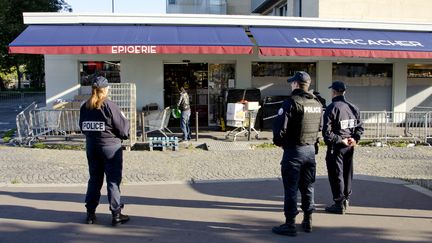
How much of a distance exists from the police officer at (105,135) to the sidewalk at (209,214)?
0.49 m

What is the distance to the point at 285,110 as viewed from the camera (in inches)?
193

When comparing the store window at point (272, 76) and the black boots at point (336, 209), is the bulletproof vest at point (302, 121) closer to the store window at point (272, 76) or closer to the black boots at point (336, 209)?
the black boots at point (336, 209)

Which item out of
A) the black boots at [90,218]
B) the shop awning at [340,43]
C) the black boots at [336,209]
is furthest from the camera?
the shop awning at [340,43]

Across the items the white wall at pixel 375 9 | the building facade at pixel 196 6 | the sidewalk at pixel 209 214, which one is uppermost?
the building facade at pixel 196 6

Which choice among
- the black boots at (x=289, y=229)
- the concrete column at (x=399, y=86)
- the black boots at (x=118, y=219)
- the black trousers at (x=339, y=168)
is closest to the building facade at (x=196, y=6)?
the concrete column at (x=399, y=86)

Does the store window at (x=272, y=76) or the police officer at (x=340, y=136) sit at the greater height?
the store window at (x=272, y=76)

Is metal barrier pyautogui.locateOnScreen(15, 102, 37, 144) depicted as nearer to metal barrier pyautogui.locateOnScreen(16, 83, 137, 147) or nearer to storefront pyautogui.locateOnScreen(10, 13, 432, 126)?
metal barrier pyautogui.locateOnScreen(16, 83, 137, 147)

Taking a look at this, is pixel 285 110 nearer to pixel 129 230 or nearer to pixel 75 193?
pixel 129 230

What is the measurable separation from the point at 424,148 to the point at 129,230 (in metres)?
9.27

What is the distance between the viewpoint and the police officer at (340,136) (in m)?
5.68

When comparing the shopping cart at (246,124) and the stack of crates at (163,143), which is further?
Result: the shopping cart at (246,124)

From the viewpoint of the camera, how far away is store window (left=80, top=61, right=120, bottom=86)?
559 inches

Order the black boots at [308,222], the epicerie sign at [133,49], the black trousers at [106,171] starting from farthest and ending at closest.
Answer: the epicerie sign at [133,49]
the black trousers at [106,171]
the black boots at [308,222]

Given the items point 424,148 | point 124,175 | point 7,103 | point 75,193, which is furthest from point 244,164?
point 7,103
